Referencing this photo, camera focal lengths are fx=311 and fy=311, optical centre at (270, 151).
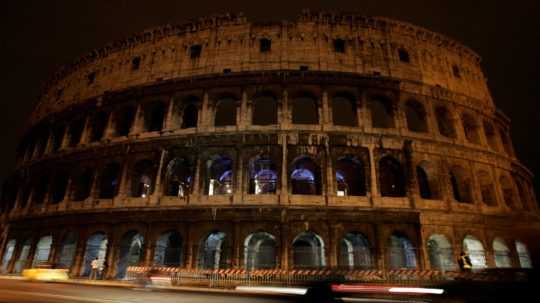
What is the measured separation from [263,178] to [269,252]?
434cm

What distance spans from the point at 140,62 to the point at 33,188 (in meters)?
11.4

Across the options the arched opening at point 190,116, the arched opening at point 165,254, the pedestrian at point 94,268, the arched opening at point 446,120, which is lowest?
the pedestrian at point 94,268

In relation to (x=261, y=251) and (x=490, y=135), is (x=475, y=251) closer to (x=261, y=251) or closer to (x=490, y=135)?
(x=490, y=135)

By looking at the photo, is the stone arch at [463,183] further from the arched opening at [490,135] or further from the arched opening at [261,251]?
the arched opening at [261,251]

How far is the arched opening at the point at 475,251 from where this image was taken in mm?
16938

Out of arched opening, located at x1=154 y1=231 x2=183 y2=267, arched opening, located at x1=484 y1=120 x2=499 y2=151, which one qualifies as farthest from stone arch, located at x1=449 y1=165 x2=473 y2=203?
arched opening, located at x1=154 y1=231 x2=183 y2=267

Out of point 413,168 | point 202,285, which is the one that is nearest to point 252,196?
point 202,285

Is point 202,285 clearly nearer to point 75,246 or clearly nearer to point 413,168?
point 75,246

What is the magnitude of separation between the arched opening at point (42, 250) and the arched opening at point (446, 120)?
2554 centimetres

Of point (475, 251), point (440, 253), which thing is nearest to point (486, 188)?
point (475, 251)

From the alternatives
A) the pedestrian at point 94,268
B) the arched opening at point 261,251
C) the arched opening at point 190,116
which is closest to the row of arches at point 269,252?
the arched opening at point 261,251

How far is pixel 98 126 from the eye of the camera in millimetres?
22234

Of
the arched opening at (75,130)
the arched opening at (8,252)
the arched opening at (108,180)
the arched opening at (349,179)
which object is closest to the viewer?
the arched opening at (108,180)

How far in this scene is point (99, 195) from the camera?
1892 cm
